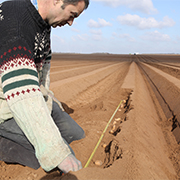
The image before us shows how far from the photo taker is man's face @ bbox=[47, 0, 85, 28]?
1.29 meters

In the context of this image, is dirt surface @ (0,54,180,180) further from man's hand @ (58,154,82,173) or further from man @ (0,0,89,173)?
man @ (0,0,89,173)

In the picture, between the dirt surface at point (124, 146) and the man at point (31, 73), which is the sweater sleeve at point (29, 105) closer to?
the man at point (31, 73)

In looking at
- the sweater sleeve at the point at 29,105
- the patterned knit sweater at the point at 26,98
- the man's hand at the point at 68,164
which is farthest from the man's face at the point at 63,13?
the man's hand at the point at 68,164

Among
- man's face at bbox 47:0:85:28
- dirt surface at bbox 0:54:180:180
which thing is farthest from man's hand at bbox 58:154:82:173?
man's face at bbox 47:0:85:28

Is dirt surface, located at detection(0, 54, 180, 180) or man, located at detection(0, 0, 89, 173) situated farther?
dirt surface, located at detection(0, 54, 180, 180)

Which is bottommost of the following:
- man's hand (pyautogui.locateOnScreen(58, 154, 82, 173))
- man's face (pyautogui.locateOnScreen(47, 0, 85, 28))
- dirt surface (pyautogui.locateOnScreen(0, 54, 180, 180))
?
dirt surface (pyautogui.locateOnScreen(0, 54, 180, 180))

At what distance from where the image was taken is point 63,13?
1.33m

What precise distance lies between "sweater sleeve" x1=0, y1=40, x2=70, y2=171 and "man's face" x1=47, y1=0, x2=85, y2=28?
17.0 inches

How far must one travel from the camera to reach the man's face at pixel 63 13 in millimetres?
1291

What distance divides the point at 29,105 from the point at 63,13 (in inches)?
29.1

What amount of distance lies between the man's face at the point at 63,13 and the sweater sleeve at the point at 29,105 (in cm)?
43

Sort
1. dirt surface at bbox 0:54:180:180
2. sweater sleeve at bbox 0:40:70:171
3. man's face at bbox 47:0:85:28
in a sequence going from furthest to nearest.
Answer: dirt surface at bbox 0:54:180:180, man's face at bbox 47:0:85:28, sweater sleeve at bbox 0:40:70:171

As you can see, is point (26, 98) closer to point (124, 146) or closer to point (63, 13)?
point (63, 13)

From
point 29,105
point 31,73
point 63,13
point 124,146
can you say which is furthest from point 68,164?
point 124,146
